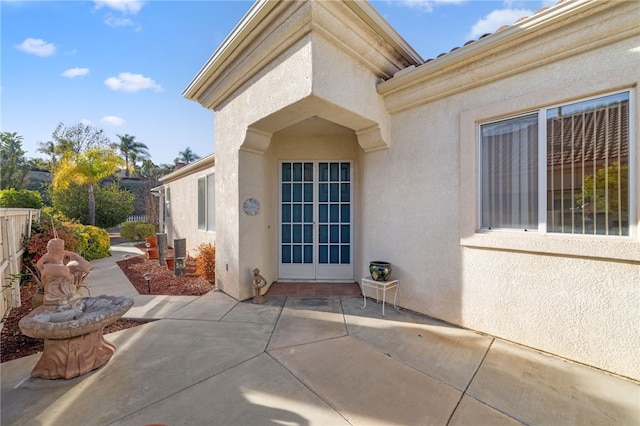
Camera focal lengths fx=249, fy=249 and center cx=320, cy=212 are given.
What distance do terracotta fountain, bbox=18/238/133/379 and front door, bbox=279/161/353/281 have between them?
13.5 ft

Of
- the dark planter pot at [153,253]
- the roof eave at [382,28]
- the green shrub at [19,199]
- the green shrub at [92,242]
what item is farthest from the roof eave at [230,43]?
the green shrub at [19,199]

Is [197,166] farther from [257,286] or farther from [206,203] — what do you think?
[257,286]

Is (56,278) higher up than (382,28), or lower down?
lower down

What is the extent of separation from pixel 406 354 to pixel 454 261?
1.80 meters

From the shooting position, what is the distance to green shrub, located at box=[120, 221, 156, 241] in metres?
15.9

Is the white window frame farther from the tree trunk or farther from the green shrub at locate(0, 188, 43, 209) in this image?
the tree trunk

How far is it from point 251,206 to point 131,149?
4117 cm

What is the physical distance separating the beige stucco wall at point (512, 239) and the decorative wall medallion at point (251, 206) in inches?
113

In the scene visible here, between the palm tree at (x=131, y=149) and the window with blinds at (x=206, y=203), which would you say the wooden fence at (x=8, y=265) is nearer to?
the window with blinds at (x=206, y=203)

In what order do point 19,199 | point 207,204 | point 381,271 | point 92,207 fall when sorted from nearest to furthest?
point 381,271 < point 207,204 < point 19,199 < point 92,207

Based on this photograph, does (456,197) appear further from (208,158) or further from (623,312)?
(208,158)

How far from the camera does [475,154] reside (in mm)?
4113

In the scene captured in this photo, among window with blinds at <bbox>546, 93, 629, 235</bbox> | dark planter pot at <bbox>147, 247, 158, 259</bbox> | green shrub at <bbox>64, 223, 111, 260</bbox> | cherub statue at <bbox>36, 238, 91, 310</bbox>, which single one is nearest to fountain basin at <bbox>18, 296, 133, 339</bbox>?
cherub statue at <bbox>36, 238, 91, 310</bbox>

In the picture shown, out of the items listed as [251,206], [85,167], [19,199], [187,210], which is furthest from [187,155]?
[251,206]
